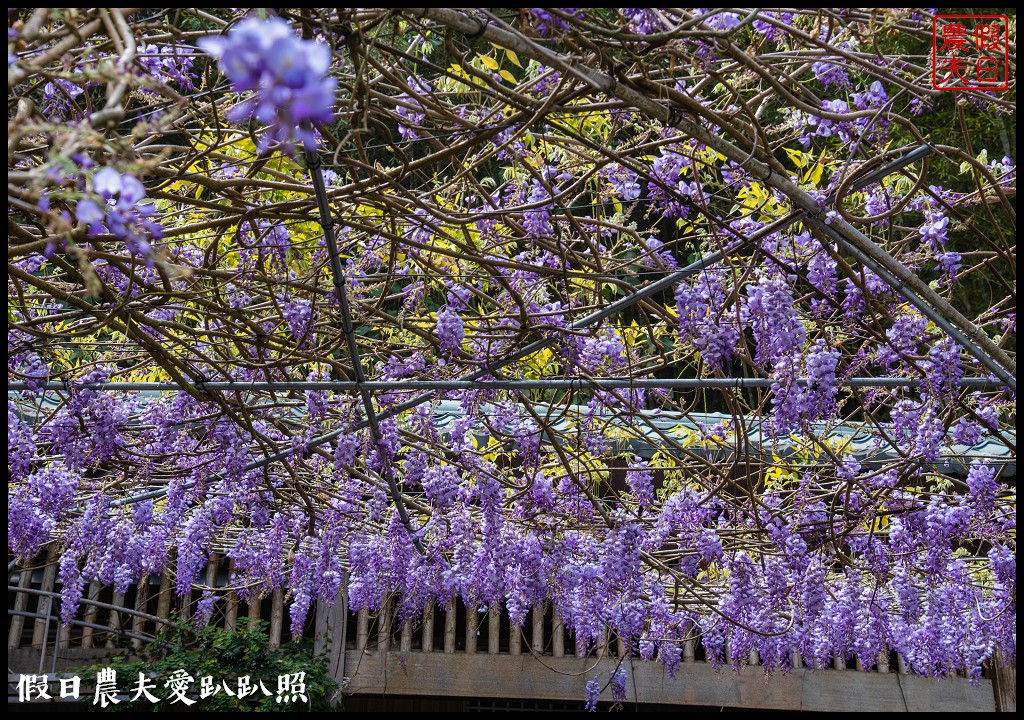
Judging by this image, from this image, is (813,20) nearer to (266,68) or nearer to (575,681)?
(266,68)

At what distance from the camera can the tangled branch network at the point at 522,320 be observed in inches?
87.4

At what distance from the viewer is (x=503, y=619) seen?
19.6 ft

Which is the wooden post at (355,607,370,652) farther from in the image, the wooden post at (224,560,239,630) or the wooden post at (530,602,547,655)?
the wooden post at (530,602,547,655)

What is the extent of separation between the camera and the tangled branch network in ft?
7.28

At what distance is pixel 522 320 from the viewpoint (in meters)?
2.95

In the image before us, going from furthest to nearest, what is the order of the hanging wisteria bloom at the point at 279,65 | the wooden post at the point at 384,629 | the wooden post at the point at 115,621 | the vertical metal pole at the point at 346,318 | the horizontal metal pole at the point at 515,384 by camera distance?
the wooden post at the point at 115,621 < the wooden post at the point at 384,629 < the horizontal metal pole at the point at 515,384 < the vertical metal pole at the point at 346,318 < the hanging wisteria bloom at the point at 279,65

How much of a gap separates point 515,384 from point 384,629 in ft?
8.22

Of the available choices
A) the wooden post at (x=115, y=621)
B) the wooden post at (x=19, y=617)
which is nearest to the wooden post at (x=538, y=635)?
the wooden post at (x=115, y=621)

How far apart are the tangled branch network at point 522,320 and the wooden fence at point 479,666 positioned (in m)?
0.54

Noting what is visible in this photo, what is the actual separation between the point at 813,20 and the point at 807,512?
1945 millimetres

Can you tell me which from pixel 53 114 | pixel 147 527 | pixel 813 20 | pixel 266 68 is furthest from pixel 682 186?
pixel 147 527

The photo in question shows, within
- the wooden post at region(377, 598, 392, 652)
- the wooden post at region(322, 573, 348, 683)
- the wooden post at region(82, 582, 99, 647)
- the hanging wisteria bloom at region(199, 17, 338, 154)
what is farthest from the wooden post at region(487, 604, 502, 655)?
the hanging wisteria bloom at region(199, 17, 338, 154)

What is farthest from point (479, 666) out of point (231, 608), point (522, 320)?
point (522, 320)

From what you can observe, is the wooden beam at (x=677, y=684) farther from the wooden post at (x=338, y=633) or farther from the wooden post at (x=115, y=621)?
the wooden post at (x=115, y=621)
